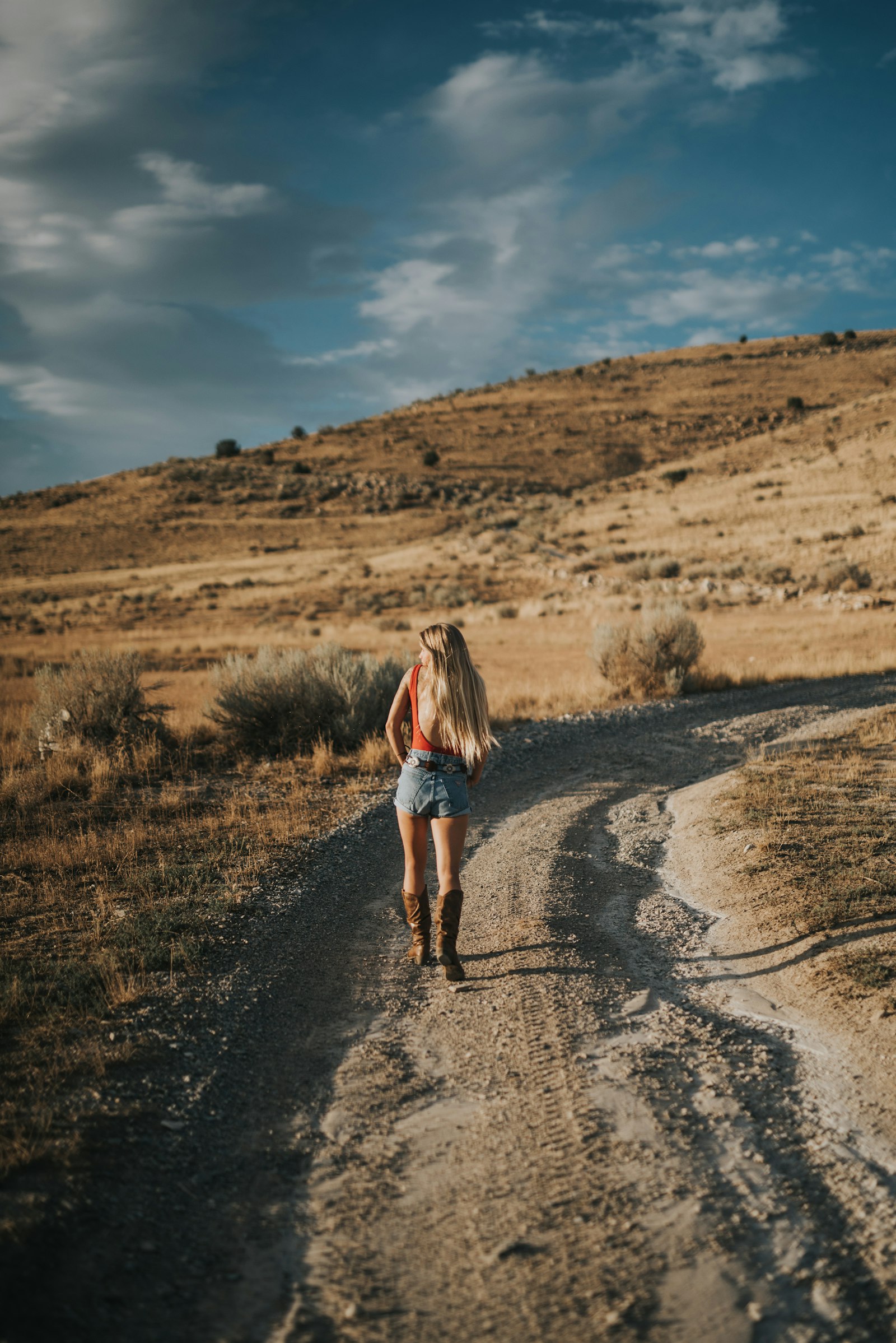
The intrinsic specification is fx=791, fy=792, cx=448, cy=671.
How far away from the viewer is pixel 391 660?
541 inches

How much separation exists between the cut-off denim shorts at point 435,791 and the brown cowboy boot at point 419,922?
574 millimetres

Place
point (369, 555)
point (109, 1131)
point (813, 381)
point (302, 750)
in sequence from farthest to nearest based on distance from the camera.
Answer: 1. point (813, 381)
2. point (369, 555)
3. point (302, 750)
4. point (109, 1131)

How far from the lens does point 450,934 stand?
461 centimetres

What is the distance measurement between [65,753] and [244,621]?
23.5 m

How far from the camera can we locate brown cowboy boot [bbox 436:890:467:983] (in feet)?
15.1

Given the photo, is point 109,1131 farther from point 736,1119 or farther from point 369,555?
point 369,555

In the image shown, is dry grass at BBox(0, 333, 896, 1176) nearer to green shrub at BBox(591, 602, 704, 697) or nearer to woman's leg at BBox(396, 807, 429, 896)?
green shrub at BBox(591, 602, 704, 697)

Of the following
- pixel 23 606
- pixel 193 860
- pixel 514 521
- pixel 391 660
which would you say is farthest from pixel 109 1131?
pixel 514 521

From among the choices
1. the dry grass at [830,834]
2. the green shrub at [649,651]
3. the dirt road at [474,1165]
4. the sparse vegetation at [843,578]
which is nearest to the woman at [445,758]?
the dirt road at [474,1165]

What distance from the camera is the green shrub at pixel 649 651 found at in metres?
16.0

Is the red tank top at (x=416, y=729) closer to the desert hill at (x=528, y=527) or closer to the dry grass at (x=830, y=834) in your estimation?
the dry grass at (x=830, y=834)

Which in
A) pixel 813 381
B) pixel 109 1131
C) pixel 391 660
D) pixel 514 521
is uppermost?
pixel 813 381

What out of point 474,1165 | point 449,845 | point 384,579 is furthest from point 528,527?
point 474,1165

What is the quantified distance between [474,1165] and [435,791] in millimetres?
1997
